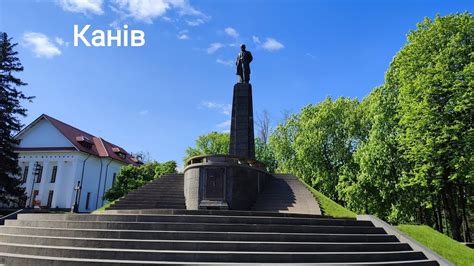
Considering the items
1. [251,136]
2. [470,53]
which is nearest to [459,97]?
[470,53]

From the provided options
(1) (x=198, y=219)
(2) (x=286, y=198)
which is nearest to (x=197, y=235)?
(1) (x=198, y=219)

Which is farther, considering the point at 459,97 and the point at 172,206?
the point at 172,206

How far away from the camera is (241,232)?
31.7 feet

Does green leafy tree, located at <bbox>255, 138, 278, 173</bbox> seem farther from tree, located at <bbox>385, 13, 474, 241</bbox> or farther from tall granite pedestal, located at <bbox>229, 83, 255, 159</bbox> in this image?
tree, located at <bbox>385, 13, 474, 241</bbox>

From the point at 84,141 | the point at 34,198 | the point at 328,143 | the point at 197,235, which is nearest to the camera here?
the point at 197,235

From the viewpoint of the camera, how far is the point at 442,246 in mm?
11805

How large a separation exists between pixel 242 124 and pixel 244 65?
13.7ft

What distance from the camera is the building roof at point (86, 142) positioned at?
39.8 metres

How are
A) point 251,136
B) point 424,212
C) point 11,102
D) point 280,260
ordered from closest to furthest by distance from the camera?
point 280,260, point 251,136, point 424,212, point 11,102

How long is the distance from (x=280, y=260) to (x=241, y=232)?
159 cm

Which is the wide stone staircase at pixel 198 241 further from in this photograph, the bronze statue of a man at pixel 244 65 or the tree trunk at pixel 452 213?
the bronze statue of a man at pixel 244 65

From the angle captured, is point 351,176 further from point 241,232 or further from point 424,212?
point 241,232

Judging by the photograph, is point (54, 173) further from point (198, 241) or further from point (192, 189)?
point (198, 241)

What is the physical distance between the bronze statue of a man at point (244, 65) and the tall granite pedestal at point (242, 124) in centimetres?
56
